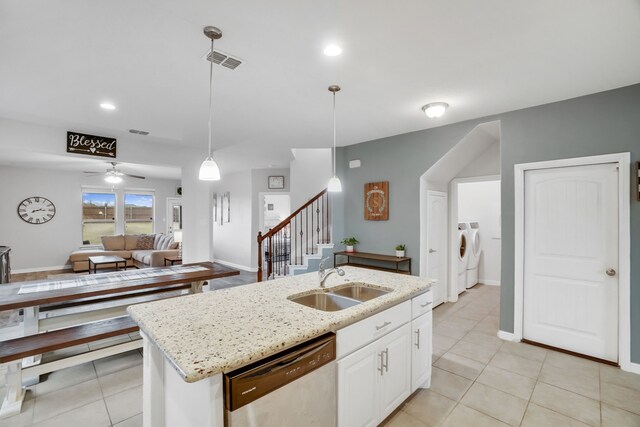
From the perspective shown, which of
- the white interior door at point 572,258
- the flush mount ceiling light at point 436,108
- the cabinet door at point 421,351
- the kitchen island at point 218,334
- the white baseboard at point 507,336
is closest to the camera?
the kitchen island at point 218,334

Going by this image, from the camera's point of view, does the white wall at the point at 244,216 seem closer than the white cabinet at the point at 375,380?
No

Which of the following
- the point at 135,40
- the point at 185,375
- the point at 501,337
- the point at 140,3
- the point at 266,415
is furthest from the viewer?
the point at 501,337

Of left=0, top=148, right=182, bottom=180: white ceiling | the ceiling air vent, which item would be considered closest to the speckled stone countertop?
the ceiling air vent

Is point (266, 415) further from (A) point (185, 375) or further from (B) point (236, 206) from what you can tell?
(B) point (236, 206)

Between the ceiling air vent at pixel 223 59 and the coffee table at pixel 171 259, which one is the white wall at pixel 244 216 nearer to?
the coffee table at pixel 171 259

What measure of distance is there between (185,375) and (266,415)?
0.41m

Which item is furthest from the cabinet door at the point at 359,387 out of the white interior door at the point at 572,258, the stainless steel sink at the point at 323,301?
the white interior door at the point at 572,258

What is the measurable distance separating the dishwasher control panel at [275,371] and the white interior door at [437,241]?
10.7ft

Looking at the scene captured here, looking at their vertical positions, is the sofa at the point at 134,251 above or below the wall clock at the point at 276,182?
below

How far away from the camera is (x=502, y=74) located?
2.49 meters

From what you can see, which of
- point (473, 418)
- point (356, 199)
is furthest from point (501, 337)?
point (356, 199)

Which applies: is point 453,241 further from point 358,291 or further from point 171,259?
point 171,259

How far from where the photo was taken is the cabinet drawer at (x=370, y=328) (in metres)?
1.59

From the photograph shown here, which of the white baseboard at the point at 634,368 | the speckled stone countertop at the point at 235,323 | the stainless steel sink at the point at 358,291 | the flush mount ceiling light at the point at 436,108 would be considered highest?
the flush mount ceiling light at the point at 436,108
